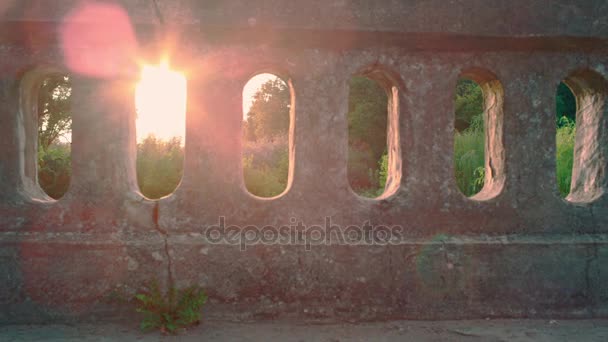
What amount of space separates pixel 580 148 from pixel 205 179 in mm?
3131

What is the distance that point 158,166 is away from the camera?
10359mm

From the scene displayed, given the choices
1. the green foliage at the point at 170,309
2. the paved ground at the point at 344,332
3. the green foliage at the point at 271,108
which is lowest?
the paved ground at the point at 344,332

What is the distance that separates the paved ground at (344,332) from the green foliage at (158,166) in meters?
6.38

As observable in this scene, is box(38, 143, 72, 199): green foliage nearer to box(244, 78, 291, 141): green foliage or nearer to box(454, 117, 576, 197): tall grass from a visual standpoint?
box(454, 117, 576, 197): tall grass

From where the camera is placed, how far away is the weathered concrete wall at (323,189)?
3408 millimetres

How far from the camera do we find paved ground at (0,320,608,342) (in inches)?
124

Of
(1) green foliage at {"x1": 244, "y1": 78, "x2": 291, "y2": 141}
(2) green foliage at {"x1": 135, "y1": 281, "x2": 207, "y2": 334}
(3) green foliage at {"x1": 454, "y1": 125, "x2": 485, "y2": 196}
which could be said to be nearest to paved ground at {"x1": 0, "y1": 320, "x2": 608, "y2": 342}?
(2) green foliage at {"x1": 135, "y1": 281, "x2": 207, "y2": 334}

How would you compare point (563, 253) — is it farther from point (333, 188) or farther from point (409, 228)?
point (333, 188)

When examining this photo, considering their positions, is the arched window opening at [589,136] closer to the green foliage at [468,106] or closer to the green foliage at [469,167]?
the green foliage at [469,167]

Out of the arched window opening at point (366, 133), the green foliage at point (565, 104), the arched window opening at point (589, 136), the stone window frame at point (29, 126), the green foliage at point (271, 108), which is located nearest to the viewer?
the stone window frame at point (29, 126)

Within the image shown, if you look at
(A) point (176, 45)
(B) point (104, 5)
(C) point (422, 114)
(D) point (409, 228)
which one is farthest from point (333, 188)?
(B) point (104, 5)

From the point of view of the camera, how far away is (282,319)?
3.46 metres

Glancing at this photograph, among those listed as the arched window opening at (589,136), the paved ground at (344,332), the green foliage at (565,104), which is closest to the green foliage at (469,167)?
the arched window opening at (589,136)

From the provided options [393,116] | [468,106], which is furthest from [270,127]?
[393,116]
